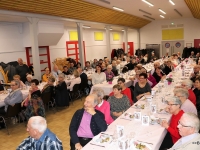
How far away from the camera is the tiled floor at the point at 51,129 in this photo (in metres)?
5.06

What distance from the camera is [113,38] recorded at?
73.6ft

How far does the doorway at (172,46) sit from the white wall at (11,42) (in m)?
14.2

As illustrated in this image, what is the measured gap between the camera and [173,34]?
20531 mm

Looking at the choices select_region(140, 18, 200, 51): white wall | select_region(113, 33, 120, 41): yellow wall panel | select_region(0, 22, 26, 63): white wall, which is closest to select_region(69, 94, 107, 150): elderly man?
select_region(0, 22, 26, 63): white wall

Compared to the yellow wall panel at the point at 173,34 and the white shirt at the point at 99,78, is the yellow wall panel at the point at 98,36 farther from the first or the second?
the white shirt at the point at 99,78

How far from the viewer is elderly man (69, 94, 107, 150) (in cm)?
324

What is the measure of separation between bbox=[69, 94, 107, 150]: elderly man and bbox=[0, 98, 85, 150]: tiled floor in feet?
5.15

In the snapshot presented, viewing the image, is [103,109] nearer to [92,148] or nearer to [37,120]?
[92,148]

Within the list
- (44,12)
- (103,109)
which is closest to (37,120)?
(103,109)

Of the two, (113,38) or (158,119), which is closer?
(158,119)

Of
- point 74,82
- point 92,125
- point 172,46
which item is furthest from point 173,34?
point 92,125

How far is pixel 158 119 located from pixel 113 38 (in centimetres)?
1936

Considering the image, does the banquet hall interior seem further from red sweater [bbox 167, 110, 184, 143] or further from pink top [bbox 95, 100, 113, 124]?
red sweater [bbox 167, 110, 184, 143]

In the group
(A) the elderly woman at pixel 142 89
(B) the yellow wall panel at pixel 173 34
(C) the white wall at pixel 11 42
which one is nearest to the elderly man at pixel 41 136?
(A) the elderly woman at pixel 142 89
